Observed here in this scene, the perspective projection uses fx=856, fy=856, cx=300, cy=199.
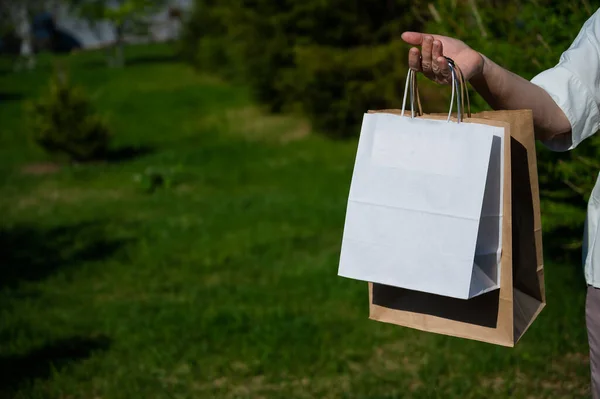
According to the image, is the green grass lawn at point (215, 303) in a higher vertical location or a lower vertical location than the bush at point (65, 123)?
higher

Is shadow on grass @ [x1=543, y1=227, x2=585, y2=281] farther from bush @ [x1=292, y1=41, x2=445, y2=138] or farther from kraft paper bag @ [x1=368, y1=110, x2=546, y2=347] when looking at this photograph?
bush @ [x1=292, y1=41, x2=445, y2=138]

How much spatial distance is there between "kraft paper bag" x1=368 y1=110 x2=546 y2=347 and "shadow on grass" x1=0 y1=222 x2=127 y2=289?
205 inches

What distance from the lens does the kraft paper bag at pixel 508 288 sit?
196 centimetres

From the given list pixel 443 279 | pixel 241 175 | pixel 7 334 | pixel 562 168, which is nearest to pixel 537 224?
pixel 443 279

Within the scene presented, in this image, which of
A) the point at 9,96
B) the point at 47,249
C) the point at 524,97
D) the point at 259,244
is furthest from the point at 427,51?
the point at 9,96

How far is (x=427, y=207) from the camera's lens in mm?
1918

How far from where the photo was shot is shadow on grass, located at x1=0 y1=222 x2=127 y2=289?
7090mm

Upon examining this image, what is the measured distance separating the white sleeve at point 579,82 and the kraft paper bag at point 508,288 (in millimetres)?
131

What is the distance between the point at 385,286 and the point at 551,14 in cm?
283

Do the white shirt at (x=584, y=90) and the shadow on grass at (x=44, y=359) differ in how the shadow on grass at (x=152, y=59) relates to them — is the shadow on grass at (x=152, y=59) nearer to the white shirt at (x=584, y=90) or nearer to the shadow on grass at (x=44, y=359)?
the shadow on grass at (x=44, y=359)

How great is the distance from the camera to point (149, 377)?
4.60 m

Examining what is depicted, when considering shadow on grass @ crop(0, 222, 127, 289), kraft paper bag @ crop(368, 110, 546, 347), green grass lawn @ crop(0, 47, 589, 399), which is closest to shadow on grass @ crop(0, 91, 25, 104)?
green grass lawn @ crop(0, 47, 589, 399)

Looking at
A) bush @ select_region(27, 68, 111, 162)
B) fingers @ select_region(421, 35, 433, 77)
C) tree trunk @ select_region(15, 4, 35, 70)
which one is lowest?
tree trunk @ select_region(15, 4, 35, 70)

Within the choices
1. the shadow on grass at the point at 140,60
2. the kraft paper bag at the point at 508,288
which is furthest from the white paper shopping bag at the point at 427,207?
the shadow on grass at the point at 140,60
